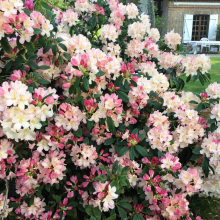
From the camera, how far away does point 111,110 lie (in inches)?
54.9

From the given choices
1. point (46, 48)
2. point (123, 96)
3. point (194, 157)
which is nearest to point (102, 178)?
point (123, 96)

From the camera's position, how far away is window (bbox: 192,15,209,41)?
15562mm

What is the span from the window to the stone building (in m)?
0.06

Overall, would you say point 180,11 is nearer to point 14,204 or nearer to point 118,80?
point 118,80

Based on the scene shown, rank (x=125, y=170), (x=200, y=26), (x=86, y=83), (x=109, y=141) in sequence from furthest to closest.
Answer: (x=200, y=26), (x=109, y=141), (x=125, y=170), (x=86, y=83)

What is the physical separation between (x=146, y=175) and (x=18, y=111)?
72 centimetres

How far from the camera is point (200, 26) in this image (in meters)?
15.7

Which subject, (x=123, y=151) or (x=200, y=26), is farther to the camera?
(x=200, y=26)

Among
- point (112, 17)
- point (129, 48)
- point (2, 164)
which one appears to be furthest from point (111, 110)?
point (112, 17)

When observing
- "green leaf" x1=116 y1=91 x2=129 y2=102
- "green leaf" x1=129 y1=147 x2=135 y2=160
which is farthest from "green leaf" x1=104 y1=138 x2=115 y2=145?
"green leaf" x1=116 y1=91 x2=129 y2=102

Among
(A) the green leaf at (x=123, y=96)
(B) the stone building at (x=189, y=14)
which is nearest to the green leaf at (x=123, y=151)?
(A) the green leaf at (x=123, y=96)

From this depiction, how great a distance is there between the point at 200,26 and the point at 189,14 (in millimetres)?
1057

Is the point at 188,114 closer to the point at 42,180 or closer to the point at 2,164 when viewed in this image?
the point at 42,180

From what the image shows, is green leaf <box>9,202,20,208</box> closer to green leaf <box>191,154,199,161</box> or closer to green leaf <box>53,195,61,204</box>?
green leaf <box>53,195,61,204</box>
